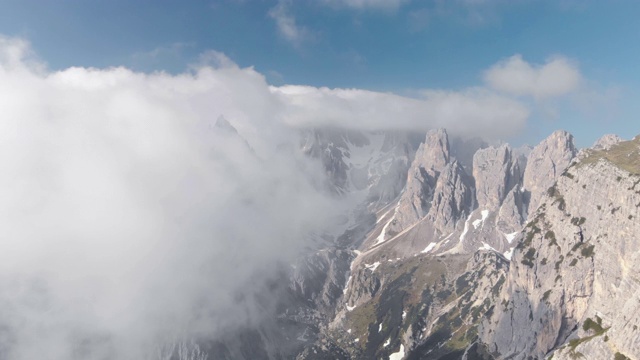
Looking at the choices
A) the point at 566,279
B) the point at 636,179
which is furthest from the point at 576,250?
the point at 636,179

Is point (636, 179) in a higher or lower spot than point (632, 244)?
higher

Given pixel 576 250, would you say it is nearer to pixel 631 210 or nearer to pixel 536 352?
pixel 631 210

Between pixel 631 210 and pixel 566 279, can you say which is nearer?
pixel 631 210

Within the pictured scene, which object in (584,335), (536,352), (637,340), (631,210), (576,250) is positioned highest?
(631,210)

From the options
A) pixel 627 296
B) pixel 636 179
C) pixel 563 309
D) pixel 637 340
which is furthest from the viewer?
pixel 563 309

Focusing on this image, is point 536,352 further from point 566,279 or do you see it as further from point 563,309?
point 566,279

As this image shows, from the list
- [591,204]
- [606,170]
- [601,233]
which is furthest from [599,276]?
[606,170]

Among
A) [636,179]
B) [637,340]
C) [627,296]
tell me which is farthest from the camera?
[636,179]

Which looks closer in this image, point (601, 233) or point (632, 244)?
point (632, 244)

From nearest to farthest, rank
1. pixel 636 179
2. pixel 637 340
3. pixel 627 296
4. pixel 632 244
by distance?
pixel 637 340, pixel 627 296, pixel 632 244, pixel 636 179
